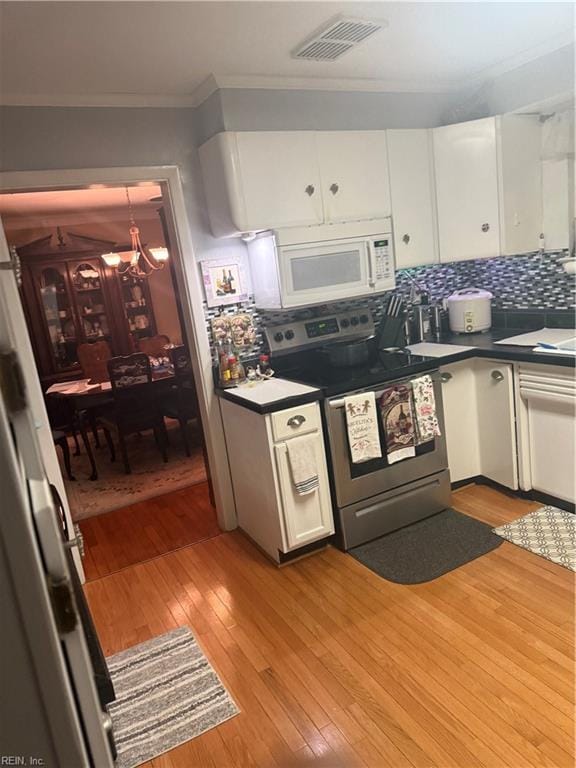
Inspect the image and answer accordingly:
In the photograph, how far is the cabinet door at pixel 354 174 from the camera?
2.96 meters

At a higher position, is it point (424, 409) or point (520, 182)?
point (520, 182)

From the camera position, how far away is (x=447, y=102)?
11.4 ft

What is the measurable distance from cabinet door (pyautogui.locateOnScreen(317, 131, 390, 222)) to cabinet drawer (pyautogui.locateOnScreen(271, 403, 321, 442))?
1077 millimetres

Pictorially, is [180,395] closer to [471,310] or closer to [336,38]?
[471,310]

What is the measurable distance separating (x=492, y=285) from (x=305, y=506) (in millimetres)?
2008

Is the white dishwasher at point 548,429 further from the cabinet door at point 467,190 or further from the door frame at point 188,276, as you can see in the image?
the door frame at point 188,276

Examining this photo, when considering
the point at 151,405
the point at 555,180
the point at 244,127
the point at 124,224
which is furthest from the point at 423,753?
the point at 124,224

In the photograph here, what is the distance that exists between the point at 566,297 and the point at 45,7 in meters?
2.86

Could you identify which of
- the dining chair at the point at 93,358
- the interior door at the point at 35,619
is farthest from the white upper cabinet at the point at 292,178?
the dining chair at the point at 93,358

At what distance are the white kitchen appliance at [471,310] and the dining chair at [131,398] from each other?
2422 millimetres

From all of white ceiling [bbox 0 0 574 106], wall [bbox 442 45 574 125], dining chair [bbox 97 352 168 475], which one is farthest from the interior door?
dining chair [bbox 97 352 168 475]

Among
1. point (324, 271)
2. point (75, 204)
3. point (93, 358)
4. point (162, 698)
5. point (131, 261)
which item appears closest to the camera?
point (162, 698)

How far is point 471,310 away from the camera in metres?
3.50

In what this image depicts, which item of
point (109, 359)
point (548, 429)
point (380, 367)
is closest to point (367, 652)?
point (380, 367)
